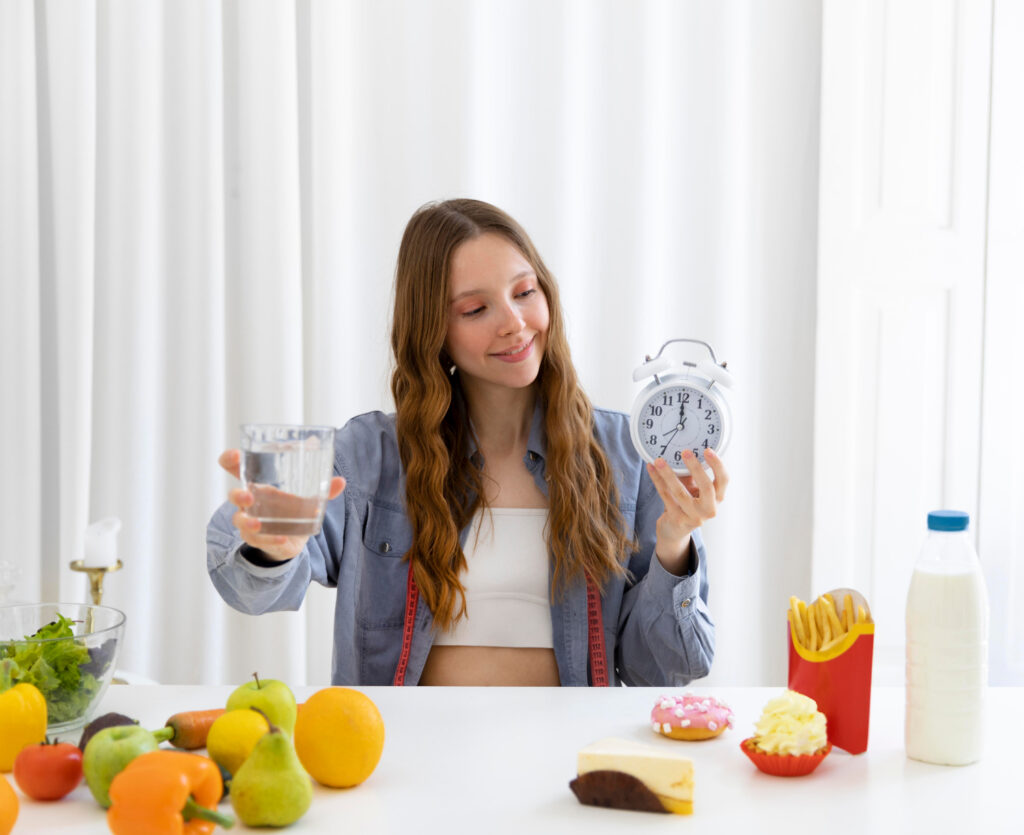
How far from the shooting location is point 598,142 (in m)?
2.71

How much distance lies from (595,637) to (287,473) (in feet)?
2.96

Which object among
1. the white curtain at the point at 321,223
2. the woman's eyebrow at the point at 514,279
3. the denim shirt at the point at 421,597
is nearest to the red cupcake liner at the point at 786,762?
the denim shirt at the point at 421,597

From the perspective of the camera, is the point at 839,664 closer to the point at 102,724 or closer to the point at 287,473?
the point at 287,473

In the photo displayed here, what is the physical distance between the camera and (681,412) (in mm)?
1396

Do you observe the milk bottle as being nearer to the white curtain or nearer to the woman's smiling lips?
the woman's smiling lips

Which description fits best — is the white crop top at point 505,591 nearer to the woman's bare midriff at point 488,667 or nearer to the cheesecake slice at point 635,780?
the woman's bare midriff at point 488,667

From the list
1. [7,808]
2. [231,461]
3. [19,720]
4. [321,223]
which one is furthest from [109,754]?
[321,223]

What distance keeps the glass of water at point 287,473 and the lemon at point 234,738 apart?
19 centimetres

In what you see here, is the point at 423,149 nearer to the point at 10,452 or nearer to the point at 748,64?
the point at 748,64

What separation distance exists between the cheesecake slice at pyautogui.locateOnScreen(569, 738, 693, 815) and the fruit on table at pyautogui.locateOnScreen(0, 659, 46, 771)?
22.1 inches

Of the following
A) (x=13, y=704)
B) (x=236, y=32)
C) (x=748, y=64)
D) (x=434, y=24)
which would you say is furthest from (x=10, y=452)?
(x=748, y=64)

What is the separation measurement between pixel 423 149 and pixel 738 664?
159 cm

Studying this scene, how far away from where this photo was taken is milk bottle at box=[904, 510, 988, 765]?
1.07m

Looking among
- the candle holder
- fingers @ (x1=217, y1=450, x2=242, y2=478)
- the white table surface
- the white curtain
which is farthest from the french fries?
the white curtain
